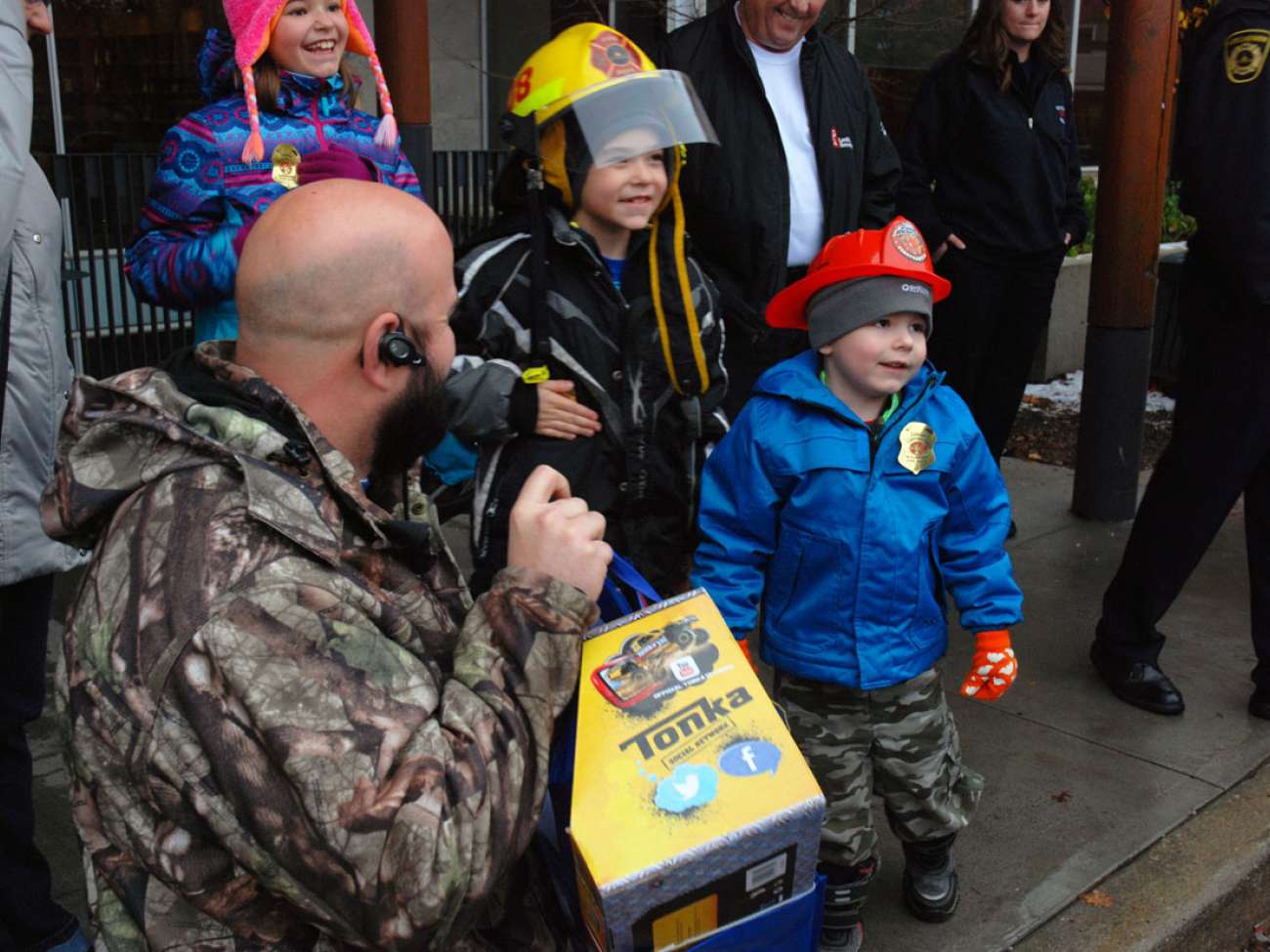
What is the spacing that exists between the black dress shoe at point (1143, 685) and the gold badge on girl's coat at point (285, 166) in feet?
9.48

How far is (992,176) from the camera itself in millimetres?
5023

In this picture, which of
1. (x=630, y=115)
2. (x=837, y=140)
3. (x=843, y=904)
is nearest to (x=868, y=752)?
(x=843, y=904)

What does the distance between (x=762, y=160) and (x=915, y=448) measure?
1.34 meters

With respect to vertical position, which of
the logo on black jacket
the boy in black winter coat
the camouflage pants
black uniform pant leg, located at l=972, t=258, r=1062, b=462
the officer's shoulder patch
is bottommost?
the camouflage pants

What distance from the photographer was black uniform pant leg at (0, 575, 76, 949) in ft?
8.70

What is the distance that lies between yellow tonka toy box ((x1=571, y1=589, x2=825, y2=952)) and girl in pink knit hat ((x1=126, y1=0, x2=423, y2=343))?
73.2 inches

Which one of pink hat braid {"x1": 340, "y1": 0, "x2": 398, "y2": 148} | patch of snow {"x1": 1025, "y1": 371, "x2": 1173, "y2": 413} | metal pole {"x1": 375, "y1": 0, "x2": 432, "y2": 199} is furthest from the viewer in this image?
patch of snow {"x1": 1025, "y1": 371, "x2": 1173, "y2": 413}

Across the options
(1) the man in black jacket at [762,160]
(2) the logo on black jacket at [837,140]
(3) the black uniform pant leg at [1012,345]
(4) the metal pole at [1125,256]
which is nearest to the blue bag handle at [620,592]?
(1) the man in black jacket at [762,160]

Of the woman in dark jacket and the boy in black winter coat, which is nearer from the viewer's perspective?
the boy in black winter coat

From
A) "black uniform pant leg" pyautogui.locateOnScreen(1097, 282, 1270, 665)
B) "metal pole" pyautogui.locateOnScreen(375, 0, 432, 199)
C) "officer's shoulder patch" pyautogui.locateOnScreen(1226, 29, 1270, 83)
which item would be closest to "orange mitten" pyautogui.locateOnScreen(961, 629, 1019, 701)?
"black uniform pant leg" pyautogui.locateOnScreen(1097, 282, 1270, 665)

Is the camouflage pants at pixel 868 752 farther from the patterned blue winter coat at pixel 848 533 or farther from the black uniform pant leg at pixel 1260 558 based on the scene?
the black uniform pant leg at pixel 1260 558

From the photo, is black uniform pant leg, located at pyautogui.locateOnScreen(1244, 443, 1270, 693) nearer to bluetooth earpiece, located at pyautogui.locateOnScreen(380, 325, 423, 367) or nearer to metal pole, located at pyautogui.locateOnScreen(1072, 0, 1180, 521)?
metal pole, located at pyautogui.locateOnScreen(1072, 0, 1180, 521)

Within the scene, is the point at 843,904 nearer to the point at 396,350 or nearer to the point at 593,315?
the point at 593,315

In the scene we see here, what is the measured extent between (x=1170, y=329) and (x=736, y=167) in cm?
604
